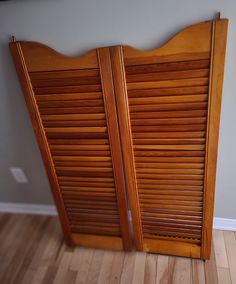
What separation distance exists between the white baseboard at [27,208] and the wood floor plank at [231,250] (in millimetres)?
1062

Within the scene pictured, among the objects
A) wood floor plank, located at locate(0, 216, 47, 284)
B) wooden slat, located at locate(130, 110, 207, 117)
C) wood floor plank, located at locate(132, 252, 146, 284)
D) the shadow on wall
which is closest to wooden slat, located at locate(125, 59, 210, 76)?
wooden slat, located at locate(130, 110, 207, 117)

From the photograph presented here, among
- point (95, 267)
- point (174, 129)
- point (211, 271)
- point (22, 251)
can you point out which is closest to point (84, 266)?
point (95, 267)

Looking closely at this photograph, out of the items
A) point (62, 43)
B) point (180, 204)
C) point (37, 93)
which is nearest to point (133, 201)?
point (180, 204)

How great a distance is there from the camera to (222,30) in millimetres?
752

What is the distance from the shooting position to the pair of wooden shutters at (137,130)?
83 centimetres

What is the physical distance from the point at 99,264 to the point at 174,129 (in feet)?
2.80

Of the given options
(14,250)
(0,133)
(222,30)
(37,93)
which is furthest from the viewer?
(14,250)

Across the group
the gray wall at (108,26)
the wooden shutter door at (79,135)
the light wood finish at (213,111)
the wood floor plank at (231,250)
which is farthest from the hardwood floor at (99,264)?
the gray wall at (108,26)

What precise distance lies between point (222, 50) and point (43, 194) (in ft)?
4.21

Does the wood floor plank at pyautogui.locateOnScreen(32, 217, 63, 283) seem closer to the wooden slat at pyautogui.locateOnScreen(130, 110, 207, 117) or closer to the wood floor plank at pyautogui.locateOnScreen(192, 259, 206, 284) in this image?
the wood floor plank at pyautogui.locateOnScreen(192, 259, 206, 284)

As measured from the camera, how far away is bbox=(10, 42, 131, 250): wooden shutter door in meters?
0.90

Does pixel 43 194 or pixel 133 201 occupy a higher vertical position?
pixel 133 201

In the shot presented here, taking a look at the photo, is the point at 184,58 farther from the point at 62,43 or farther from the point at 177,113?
the point at 62,43

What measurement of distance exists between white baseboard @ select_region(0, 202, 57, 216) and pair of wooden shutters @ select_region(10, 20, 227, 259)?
1.27ft
